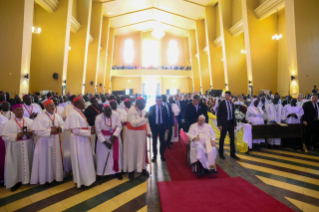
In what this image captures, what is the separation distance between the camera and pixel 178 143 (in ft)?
27.4

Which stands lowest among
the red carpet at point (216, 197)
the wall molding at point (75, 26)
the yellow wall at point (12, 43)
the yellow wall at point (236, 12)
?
the red carpet at point (216, 197)

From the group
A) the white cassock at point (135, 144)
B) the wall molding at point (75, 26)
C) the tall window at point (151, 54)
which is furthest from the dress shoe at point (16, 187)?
the tall window at point (151, 54)

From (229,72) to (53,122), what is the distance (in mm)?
16608

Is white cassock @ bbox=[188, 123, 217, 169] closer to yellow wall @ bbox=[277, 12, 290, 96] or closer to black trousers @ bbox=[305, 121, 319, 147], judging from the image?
black trousers @ bbox=[305, 121, 319, 147]

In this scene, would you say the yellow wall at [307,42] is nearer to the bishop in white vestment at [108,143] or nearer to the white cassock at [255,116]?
the white cassock at [255,116]

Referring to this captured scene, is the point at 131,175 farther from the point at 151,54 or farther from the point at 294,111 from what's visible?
the point at 151,54

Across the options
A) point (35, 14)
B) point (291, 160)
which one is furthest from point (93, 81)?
point (291, 160)

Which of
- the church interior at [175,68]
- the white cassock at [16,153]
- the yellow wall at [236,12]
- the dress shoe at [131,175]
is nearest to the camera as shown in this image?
the church interior at [175,68]

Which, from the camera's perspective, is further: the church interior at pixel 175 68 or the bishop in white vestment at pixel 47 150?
the bishop in white vestment at pixel 47 150

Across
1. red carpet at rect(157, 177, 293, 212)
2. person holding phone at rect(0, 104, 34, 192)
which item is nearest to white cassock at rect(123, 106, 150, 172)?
red carpet at rect(157, 177, 293, 212)

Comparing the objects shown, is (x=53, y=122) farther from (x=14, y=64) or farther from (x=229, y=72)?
(x=229, y=72)

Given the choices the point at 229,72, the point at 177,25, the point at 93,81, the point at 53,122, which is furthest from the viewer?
the point at 177,25

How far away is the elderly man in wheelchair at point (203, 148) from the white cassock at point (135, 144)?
1130mm

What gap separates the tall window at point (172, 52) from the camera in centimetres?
3547
